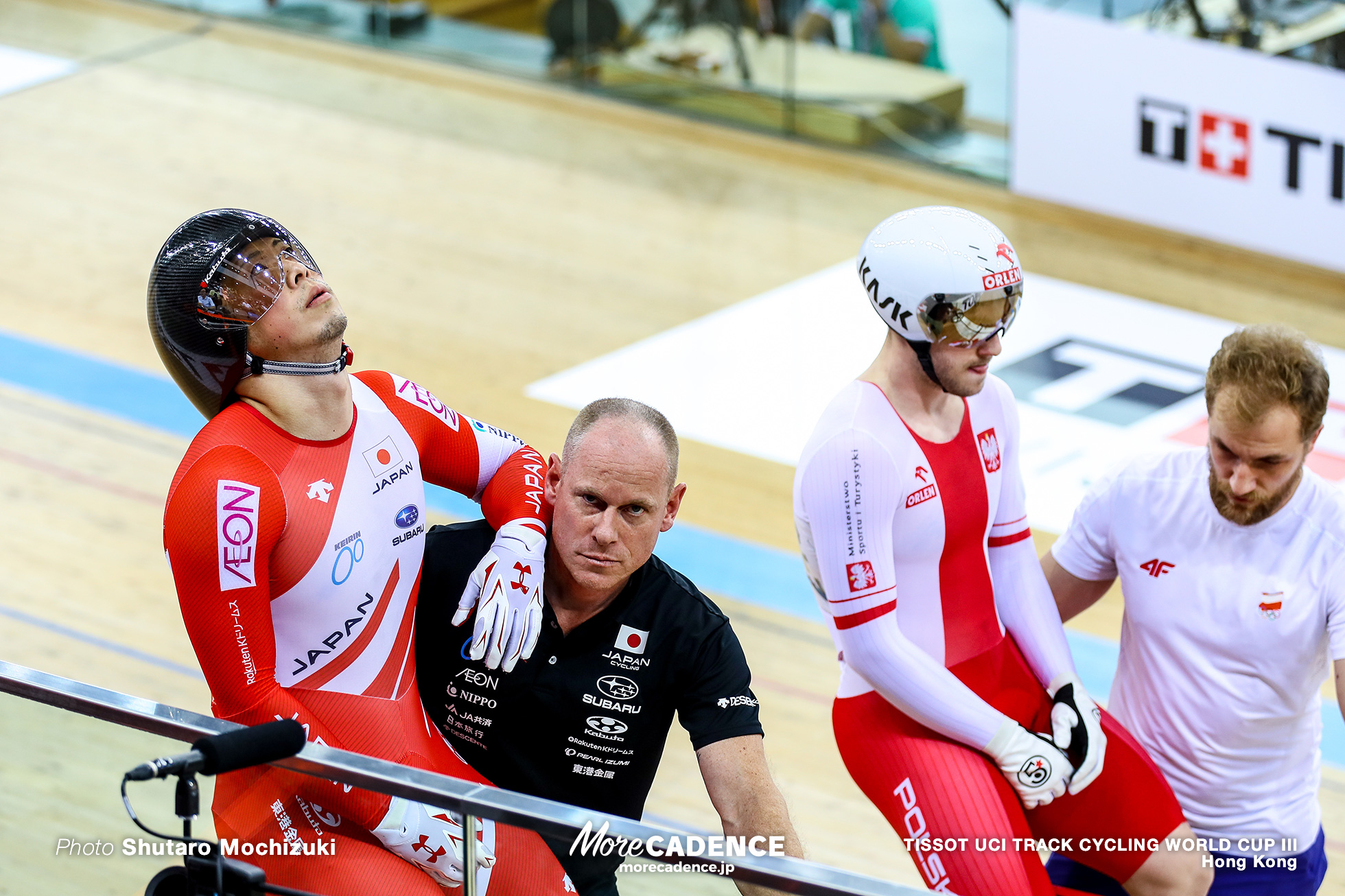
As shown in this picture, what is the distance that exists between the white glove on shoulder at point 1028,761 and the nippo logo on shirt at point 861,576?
37cm

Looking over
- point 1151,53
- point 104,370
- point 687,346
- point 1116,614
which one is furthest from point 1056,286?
point 104,370

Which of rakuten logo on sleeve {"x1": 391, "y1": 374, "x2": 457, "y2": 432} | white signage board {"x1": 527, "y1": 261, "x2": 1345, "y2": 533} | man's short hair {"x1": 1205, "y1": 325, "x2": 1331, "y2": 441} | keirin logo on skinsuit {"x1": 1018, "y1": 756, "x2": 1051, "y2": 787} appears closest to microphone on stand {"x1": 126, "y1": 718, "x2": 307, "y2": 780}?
rakuten logo on sleeve {"x1": 391, "y1": 374, "x2": 457, "y2": 432}

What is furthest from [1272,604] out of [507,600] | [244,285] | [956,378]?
[244,285]

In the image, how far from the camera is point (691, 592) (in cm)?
318

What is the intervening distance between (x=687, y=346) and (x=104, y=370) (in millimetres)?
2681

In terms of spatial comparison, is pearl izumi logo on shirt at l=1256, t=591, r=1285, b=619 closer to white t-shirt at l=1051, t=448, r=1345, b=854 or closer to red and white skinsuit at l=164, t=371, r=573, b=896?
white t-shirt at l=1051, t=448, r=1345, b=854

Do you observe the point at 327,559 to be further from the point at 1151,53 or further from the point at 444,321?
the point at 1151,53

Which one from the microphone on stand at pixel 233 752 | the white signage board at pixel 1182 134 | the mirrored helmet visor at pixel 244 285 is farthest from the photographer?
the white signage board at pixel 1182 134

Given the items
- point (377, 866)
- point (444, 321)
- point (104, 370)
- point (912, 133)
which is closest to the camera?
point (377, 866)

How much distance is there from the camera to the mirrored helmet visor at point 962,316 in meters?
3.07

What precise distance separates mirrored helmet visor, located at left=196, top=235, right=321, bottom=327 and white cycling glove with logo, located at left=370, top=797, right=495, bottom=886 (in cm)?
87

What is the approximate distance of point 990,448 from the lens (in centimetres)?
329

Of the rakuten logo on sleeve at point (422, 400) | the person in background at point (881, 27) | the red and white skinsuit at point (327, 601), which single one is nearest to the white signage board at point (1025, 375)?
the person in background at point (881, 27)

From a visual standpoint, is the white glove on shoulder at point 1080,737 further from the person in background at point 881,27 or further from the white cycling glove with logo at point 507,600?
the person in background at point 881,27
